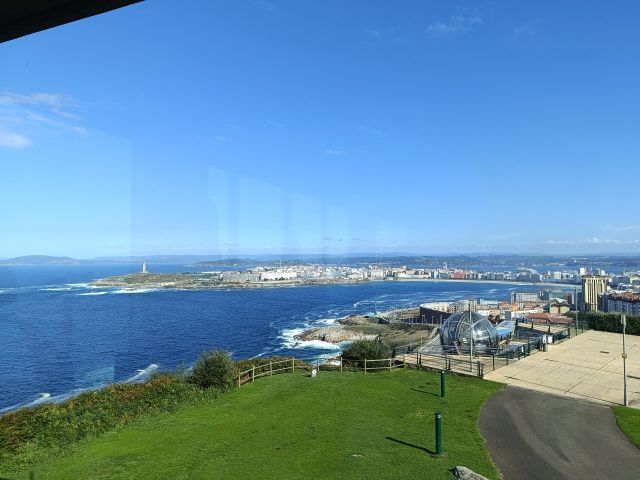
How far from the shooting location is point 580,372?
1630cm

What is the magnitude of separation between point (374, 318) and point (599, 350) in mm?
47216

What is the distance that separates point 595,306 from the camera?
5419cm

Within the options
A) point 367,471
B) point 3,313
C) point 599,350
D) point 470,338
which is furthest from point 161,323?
point 367,471

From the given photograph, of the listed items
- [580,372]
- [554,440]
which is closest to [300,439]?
[554,440]

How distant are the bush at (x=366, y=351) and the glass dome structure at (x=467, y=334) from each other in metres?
4.03

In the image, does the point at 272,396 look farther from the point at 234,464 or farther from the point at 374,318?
the point at 374,318

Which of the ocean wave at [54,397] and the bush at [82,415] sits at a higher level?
the bush at [82,415]

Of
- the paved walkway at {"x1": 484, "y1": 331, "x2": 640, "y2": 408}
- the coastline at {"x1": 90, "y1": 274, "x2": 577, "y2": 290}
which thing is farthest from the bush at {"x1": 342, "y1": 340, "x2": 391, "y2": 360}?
the coastline at {"x1": 90, "y1": 274, "x2": 577, "y2": 290}

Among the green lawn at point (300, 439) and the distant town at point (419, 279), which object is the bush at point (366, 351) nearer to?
the green lawn at point (300, 439)

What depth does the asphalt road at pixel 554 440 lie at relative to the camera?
8156 mm

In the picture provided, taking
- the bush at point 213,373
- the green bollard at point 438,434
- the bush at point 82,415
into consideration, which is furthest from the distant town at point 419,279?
the bush at point 82,415

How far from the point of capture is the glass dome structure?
20250mm

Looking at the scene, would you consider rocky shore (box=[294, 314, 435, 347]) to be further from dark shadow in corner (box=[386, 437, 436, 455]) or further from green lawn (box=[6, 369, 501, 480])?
dark shadow in corner (box=[386, 437, 436, 455])

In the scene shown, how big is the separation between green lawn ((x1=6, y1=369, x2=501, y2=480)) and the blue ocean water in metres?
21.5
